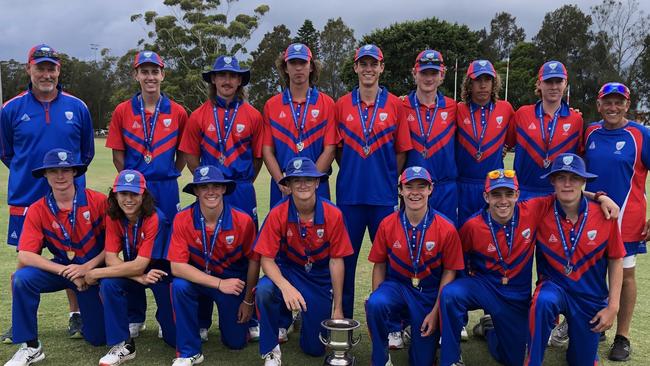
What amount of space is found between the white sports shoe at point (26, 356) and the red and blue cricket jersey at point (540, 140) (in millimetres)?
4388

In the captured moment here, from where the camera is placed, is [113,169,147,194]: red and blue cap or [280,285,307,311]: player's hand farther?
[113,169,147,194]: red and blue cap

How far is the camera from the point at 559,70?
5059mm

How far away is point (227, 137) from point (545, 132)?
2909 mm

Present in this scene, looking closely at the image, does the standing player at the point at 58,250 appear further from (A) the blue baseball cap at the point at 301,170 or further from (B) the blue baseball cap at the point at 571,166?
(B) the blue baseball cap at the point at 571,166

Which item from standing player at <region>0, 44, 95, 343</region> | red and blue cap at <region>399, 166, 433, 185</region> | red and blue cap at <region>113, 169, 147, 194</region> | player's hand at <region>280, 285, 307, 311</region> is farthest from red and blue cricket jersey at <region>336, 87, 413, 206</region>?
standing player at <region>0, 44, 95, 343</region>

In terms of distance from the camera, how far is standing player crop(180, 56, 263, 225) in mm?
5332

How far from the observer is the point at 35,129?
5160 millimetres

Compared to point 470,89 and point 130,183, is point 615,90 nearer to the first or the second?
point 470,89

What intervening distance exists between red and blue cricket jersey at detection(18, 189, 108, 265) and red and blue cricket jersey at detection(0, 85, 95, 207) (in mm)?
400

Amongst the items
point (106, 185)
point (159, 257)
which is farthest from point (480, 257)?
point (106, 185)

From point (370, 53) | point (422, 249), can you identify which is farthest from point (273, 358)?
point (370, 53)

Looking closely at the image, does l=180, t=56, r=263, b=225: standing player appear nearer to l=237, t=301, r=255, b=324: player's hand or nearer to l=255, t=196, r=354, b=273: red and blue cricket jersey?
l=255, t=196, r=354, b=273: red and blue cricket jersey

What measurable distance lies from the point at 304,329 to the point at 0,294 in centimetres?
368

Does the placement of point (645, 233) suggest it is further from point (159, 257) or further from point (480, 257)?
point (159, 257)
